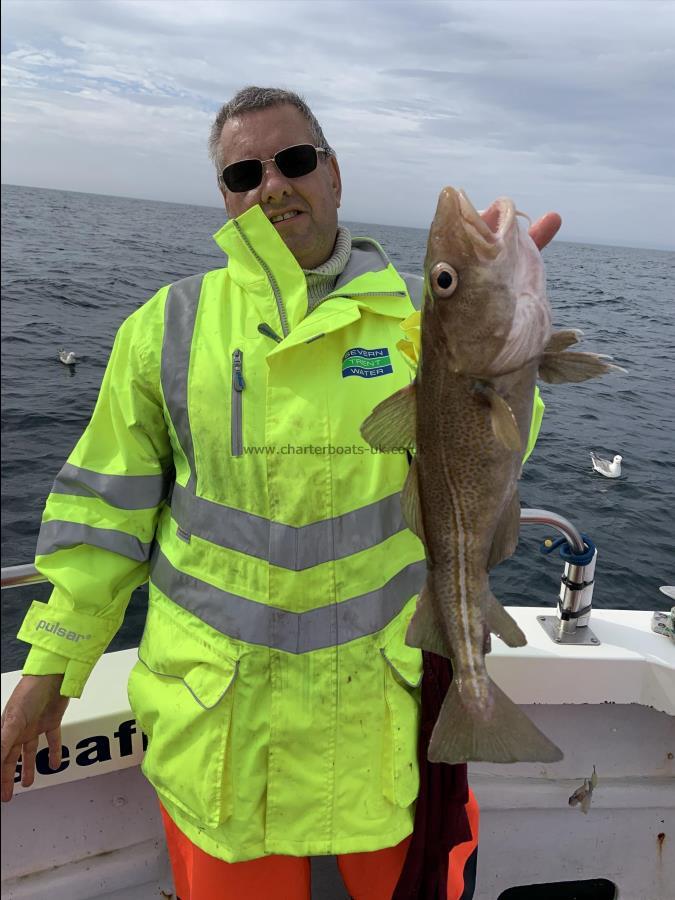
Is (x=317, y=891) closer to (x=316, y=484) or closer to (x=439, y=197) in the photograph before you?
(x=316, y=484)

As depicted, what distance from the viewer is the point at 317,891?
128 inches

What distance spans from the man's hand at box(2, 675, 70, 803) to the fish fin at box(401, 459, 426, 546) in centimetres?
134

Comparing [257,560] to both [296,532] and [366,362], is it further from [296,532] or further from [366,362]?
Answer: [366,362]

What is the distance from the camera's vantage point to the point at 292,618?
2.20 m

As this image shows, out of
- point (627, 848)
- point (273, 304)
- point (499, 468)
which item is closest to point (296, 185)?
point (273, 304)

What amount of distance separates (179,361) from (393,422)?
0.78 metres

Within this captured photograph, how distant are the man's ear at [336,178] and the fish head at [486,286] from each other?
959mm

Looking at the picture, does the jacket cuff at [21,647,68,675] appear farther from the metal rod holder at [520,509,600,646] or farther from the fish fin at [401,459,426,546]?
the metal rod holder at [520,509,600,646]

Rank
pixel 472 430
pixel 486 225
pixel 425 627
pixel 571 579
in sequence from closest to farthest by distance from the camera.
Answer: pixel 486 225 → pixel 472 430 → pixel 425 627 → pixel 571 579

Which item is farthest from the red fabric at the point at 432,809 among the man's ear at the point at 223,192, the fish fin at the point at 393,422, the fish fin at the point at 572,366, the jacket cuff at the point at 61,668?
the man's ear at the point at 223,192

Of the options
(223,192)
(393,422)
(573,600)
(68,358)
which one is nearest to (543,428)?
(68,358)

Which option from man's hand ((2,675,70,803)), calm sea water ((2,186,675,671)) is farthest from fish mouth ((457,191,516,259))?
calm sea water ((2,186,675,671))

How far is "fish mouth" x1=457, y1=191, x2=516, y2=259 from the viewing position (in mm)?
1794

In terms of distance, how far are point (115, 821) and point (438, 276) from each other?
9.37ft
